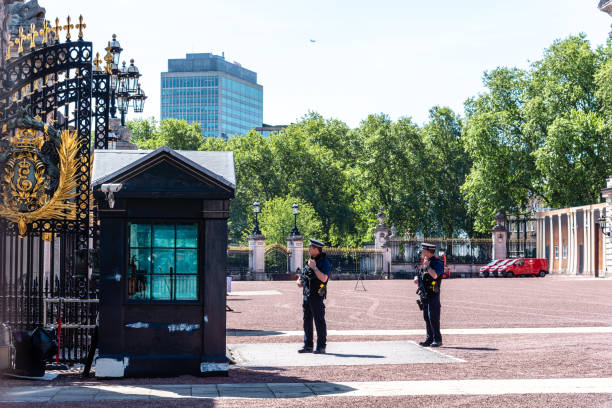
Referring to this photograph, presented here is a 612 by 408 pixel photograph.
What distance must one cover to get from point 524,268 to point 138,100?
44.3 metres

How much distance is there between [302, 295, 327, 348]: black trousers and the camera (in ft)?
43.5

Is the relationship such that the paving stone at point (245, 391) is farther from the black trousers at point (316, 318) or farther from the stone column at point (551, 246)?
the stone column at point (551, 246)

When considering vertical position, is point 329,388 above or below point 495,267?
above

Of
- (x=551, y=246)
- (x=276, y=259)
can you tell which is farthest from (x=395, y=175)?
(x=276, y=259)

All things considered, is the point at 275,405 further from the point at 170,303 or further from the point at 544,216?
the point at 544,216

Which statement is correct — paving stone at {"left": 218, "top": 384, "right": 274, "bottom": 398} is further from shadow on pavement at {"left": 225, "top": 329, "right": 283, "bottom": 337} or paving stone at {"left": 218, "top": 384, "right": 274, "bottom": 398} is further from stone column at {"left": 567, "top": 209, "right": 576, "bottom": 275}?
stone column at {"left": 567, "top": 209, "right": 576, "bottom": 275}

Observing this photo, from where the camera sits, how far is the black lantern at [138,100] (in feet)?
72.0

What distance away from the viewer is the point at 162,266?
11.2 metres

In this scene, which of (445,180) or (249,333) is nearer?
(249,333)

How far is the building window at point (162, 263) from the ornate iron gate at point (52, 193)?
94cm

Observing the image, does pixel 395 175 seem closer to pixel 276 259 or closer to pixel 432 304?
pixel 276 259

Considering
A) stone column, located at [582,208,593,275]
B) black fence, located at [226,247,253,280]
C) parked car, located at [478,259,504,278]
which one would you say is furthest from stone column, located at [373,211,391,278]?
stone column, located at [582,208,593,275]

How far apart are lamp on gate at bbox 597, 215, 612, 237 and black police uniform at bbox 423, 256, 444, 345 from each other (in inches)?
1694

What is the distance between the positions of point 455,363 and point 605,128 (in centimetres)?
5081
